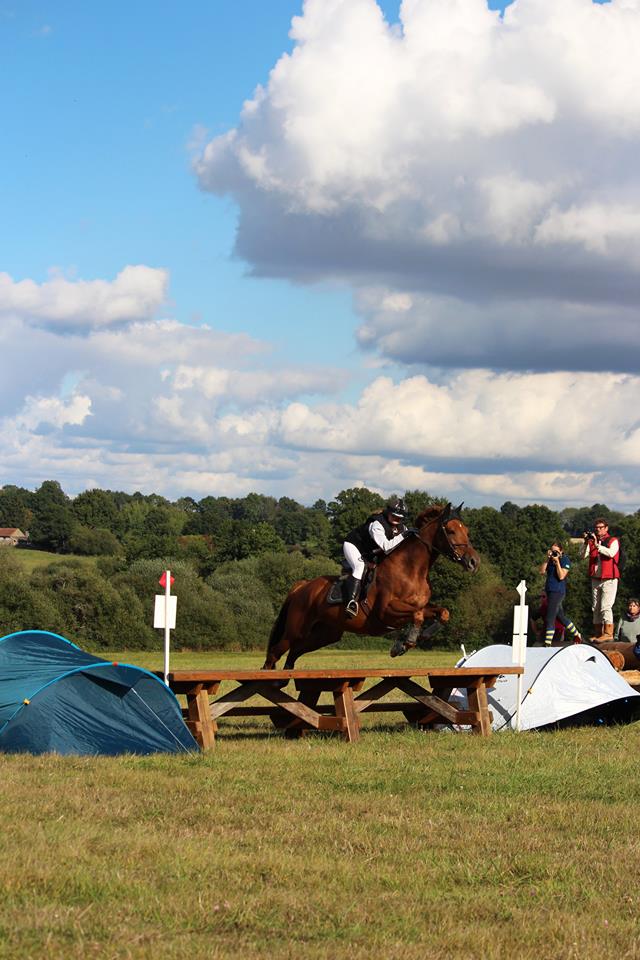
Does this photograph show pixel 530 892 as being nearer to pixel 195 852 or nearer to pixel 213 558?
pixel 195 852

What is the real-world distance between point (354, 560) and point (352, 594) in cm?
45

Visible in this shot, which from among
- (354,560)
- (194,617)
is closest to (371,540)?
(354,560)

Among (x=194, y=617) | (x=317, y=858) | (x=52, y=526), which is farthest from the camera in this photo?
(x=52, y=526)

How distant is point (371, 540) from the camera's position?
15516 millimetres

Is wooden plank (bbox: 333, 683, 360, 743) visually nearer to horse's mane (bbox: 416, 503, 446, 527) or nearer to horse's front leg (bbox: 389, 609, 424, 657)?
horse's front leg (bbox: 389, 609, 424, 657)

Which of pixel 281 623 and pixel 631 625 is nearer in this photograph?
pixel 281 623

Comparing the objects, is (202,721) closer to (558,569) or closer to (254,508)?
(558,569)

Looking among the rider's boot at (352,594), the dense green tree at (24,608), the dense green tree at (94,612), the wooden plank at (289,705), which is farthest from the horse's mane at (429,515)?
the dense green tree at (94,612)

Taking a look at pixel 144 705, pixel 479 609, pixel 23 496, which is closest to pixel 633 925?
pixel 144 705

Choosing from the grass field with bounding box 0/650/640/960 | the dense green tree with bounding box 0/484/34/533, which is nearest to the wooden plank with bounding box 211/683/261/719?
the grass field with bounding box 0/650/640/960

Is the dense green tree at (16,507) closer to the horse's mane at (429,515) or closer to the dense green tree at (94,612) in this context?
the dense green tree at (94,612)

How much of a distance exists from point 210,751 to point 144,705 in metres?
0.91

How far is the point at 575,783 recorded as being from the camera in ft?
34.0

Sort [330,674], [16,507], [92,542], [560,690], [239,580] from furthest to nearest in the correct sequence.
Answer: [16,507], [92,542], [239,580], [560,690], [330,674]
